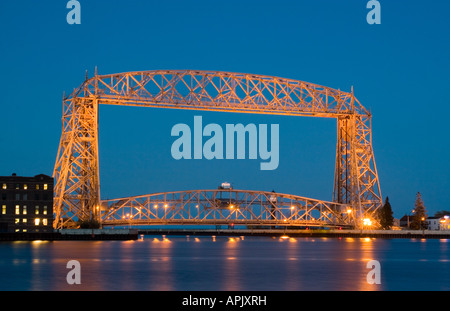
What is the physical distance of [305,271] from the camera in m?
32.8

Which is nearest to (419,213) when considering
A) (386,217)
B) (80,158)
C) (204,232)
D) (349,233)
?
(386,217)

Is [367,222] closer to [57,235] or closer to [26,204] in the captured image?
[57,235]

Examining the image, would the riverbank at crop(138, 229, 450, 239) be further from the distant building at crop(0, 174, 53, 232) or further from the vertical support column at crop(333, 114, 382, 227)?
the distant building at crop(0, 174, 53, 232)

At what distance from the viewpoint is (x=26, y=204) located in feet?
189

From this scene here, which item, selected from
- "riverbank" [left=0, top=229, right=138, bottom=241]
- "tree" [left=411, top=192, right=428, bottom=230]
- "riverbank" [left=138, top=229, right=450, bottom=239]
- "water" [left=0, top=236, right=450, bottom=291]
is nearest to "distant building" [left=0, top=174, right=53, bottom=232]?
"riverbank" [left=0, top=229, right=138, bottom=241]

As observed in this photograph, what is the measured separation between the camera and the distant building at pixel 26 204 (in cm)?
5728

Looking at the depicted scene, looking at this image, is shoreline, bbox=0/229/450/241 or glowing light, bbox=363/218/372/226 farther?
glowing light, bbox=363/218/372/226

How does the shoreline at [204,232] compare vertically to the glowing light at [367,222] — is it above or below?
below

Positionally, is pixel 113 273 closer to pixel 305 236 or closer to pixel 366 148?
pixel 366 148

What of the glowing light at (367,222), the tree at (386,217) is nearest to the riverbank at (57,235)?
the glowing light at (367,222)

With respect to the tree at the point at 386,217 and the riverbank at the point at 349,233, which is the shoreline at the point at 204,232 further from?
the tree at the point at 386,217

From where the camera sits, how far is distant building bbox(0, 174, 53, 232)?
57281mm
